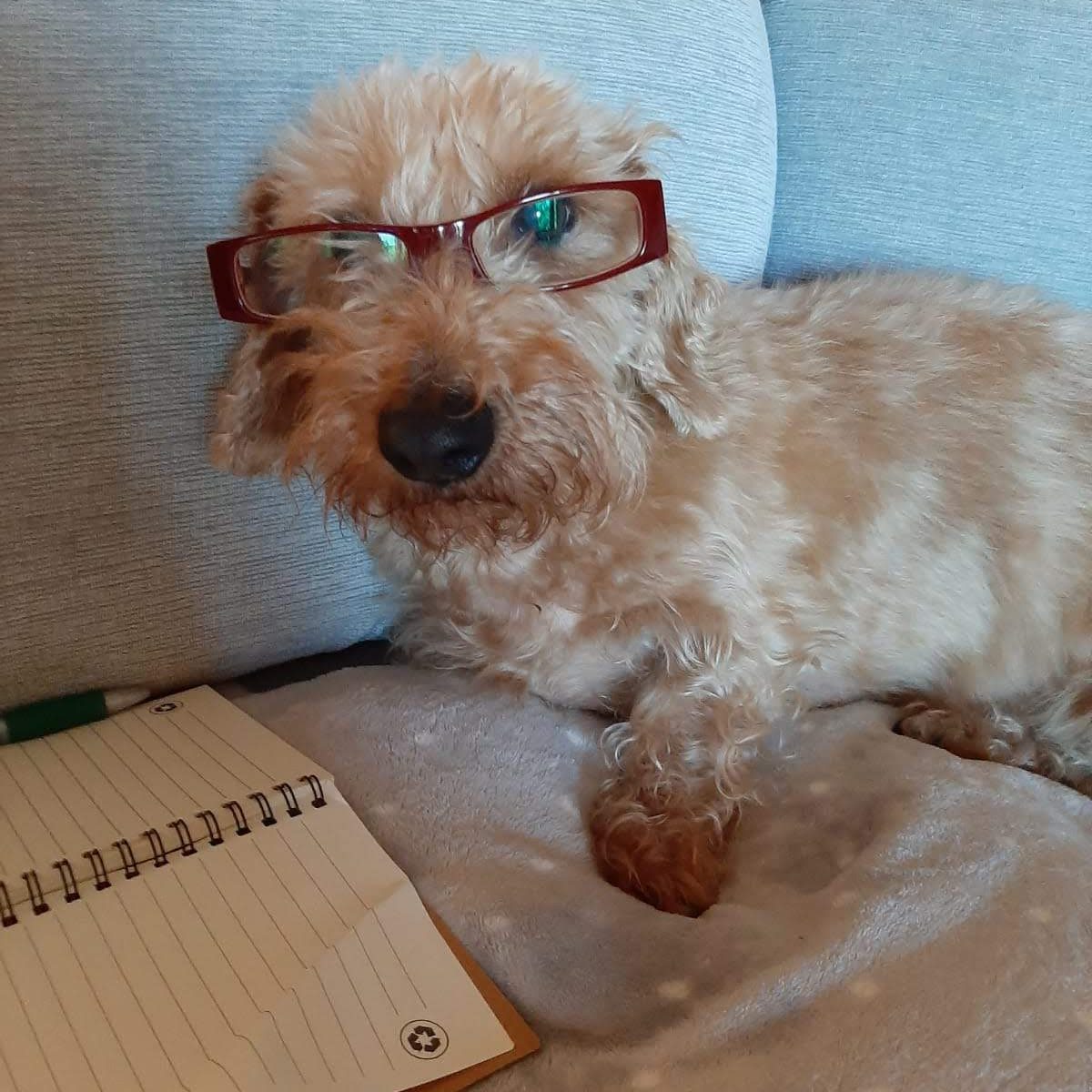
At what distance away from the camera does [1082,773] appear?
1.50m

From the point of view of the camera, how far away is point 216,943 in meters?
0.98

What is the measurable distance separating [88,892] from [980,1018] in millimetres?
855

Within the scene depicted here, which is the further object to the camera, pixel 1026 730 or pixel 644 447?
pixel 1026 730

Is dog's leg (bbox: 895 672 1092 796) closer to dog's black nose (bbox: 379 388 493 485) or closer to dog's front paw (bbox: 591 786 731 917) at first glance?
dog's front paw (bbox: 591 786 731 917)

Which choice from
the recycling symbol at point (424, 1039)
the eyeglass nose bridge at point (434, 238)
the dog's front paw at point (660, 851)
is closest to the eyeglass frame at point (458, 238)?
the eyeglass nose bridge at point (434, 238)

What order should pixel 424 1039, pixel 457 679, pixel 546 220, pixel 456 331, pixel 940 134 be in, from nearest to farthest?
1. pixel 424 1039
2. pixel 456 331
3. pixel 546 220
4. pixel 457 679
5. pixel 940 134

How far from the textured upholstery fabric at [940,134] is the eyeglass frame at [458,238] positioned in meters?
0.90

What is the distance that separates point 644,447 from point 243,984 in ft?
2.42

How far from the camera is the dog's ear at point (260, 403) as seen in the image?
48.7 inches

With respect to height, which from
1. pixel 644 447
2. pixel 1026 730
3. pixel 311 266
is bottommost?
pixel 1026 730

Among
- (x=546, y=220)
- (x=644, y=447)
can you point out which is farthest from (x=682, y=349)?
(x=546, y=220)

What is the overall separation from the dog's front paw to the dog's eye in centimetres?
70

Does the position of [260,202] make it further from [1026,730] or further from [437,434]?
[1026,730]

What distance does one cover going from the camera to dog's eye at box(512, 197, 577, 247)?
45.6 inches
